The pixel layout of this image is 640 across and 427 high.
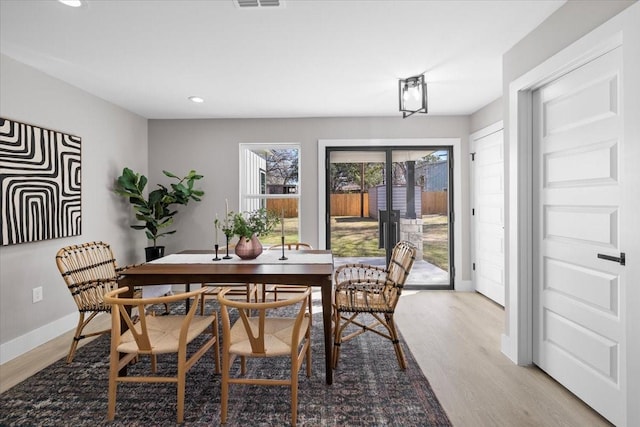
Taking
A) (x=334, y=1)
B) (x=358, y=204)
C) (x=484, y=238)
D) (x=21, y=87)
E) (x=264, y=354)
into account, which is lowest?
(x=264, y=354)

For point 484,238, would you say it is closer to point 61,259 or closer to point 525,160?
point 525,160

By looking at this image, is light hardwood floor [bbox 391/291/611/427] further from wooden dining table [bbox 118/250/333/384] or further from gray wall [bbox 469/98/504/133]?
gray wall [bbox 469/98/504/133]

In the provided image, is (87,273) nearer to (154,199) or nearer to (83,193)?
(83,193)

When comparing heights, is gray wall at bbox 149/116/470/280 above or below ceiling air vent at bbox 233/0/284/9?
below

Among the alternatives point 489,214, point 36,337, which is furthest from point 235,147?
point 489,214

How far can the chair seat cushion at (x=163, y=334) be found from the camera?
1.96m

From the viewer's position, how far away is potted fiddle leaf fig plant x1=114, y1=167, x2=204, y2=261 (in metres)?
4.24

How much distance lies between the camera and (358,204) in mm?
4957

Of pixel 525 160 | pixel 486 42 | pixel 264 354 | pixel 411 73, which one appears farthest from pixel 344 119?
pixel 264 354

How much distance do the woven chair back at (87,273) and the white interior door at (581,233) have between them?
10.7ft

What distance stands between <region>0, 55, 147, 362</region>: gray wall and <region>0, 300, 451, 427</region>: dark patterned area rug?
716 millimetres

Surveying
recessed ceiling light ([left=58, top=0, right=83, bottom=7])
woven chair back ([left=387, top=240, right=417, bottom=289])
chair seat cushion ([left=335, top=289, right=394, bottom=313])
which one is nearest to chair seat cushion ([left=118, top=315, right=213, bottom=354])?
chair seat cushion ([left=335, top=289, right=394, bottom=313])

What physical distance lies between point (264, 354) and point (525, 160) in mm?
2277

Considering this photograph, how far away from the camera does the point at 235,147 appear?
486 centimetres
